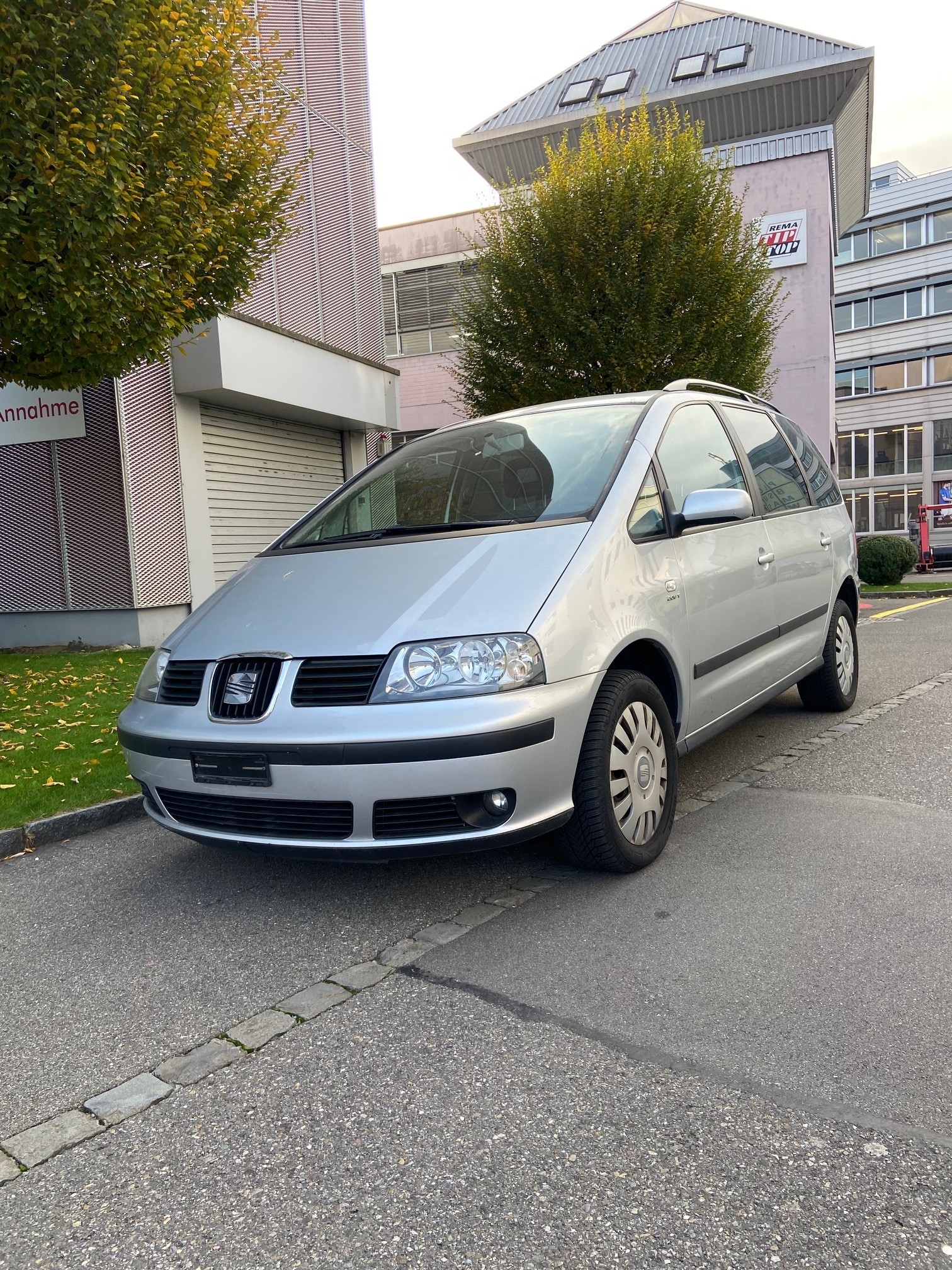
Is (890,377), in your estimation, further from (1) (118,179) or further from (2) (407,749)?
(2) (407,749)

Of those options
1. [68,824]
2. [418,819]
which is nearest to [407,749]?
[418,819]

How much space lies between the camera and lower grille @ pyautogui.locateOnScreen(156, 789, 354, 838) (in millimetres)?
3037

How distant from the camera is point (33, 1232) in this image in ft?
6.07

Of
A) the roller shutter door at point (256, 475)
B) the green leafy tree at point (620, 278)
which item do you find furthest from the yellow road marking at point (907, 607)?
the roller shutter door at point (256, 475)

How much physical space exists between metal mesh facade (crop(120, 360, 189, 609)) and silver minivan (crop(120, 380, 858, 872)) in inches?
305

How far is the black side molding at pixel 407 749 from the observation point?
2896 millimetres

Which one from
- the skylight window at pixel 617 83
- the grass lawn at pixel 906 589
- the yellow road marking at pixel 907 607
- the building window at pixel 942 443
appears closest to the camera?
the yellow road marking at pixel 907 607

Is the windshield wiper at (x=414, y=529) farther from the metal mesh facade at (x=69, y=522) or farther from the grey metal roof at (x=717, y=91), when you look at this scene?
the grey metal roof at (x=717, y=91)

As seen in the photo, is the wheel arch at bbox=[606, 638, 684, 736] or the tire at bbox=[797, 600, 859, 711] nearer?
the wheel arch at bbox=[606, 638, 684, 736]

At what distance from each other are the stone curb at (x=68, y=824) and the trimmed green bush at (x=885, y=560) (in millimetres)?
17220

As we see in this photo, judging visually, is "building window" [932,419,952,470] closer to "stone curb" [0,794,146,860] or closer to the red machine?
the red machine

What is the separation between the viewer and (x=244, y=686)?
3.23m

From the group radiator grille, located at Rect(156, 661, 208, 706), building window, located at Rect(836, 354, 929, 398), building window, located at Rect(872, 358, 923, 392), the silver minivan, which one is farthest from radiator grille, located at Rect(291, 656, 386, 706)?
building window, located at Rect(872, 358, 923, 392)

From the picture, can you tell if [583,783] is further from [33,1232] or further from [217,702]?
[33,1232]
